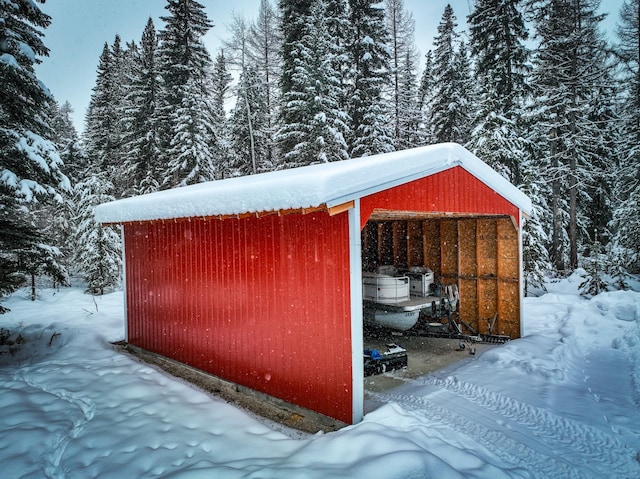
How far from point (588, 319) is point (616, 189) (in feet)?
52.2

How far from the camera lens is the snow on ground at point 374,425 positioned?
3621mm

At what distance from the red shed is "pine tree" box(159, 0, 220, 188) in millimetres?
8606

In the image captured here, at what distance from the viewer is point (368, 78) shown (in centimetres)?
1775

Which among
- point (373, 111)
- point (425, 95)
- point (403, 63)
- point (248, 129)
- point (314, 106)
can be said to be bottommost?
point (314, 106)

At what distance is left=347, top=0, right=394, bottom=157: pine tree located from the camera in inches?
682

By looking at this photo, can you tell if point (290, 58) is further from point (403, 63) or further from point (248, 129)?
point (403, 63)

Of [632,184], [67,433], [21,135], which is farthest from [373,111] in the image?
[67,433]

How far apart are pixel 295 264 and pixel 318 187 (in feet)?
4.68

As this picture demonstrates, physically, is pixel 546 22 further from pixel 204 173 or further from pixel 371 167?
pixel 371 167

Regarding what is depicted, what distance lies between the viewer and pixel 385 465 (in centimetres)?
332

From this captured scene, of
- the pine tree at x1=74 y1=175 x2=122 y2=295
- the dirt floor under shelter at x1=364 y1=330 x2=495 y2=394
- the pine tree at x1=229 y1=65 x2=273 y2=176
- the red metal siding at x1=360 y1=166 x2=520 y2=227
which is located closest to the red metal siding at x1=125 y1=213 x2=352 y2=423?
the red metal siding at x1=360 y1=166 x2=520 y2=227

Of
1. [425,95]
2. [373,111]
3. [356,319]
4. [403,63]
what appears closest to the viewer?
[356,319]

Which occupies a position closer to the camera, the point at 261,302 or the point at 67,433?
the point at 67,433

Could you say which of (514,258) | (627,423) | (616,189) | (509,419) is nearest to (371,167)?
(509,419)
